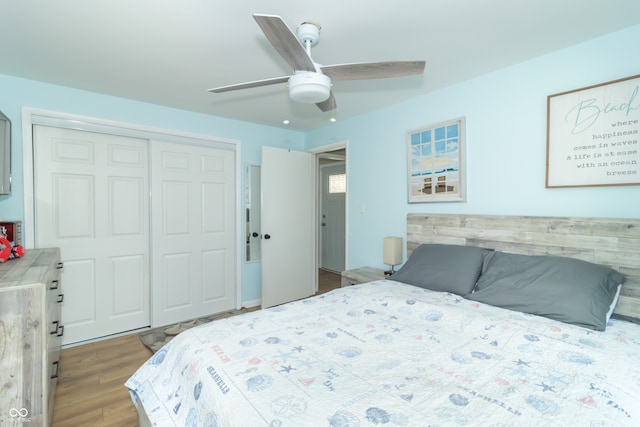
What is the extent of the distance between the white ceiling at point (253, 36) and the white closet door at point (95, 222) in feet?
1.97

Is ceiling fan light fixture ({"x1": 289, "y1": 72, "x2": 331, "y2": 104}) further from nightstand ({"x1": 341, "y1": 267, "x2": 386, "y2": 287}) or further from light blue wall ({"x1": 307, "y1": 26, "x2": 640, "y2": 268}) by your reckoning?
nightstand ({"x1": 341, "y1": 267, "x2": 386, "y2": 287})

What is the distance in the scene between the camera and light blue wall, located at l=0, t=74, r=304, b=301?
2.49 metres

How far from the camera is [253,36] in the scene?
6.09 ft

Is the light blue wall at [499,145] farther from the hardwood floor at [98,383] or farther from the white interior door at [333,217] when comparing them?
the hardwood floor at [98,383]

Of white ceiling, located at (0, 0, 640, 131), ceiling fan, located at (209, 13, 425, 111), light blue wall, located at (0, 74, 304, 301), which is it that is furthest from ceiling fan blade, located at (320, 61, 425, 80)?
light blue wall, located at (0, 74, 304, 301)

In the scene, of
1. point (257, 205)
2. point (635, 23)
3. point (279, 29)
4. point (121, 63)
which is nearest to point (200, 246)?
point (257, 205)

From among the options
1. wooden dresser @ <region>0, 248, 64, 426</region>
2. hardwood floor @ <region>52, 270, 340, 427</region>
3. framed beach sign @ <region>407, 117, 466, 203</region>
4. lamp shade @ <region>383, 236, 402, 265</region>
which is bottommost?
hardwood floor @ <region>52, 270, 340, 427</region>

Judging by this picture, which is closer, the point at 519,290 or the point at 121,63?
the point at 519,290

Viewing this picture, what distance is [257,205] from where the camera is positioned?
3.89 m

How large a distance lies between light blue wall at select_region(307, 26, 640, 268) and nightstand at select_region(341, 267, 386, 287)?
21 cm

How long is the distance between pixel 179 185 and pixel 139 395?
2333 mm

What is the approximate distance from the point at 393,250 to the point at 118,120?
9.64 ft

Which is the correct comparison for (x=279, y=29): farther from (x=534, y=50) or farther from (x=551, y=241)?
(x=551, y=241)

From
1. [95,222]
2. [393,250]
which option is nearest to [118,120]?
A: [95,222]
